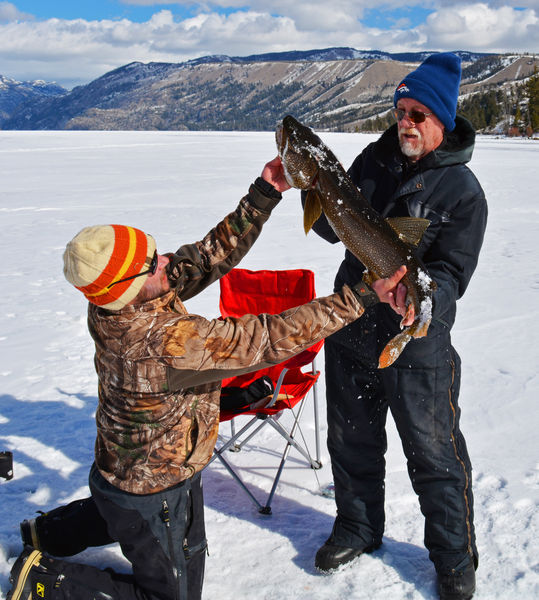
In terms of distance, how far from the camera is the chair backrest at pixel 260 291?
12.1ft

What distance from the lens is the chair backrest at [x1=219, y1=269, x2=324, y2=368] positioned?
3.70 metres

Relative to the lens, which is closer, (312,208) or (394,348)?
(394,348)

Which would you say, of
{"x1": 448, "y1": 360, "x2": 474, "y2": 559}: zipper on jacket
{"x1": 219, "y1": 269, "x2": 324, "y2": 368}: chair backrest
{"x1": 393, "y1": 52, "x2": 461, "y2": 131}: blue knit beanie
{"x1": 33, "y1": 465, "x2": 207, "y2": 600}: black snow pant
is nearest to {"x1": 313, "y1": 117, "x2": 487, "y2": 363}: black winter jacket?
{"x1": 393, "y1": 52, "x2": 461, "y2": 131}: blue knit beanie

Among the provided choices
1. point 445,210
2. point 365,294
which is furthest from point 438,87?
point 365,294

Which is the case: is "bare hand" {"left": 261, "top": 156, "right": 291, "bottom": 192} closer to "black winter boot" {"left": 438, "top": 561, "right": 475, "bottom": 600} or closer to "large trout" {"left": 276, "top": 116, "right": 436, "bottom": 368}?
"large trout" {"left": 276, "top": 116, "right": 436, "bottom": 368}

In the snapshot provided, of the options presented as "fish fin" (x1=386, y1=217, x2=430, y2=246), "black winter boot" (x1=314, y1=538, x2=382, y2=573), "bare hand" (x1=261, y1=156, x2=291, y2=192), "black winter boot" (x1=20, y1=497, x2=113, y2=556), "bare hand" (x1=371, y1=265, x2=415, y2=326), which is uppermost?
"bare hand" (x1=261, y1=156, x2=291, y2=192)

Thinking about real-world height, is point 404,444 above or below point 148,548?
above

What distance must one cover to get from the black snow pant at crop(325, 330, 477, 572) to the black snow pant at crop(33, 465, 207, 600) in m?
0.79

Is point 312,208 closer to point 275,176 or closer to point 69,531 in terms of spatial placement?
point 275,176

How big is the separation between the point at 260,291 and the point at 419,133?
5.90ft

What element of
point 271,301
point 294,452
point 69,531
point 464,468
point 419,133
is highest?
point 419,133

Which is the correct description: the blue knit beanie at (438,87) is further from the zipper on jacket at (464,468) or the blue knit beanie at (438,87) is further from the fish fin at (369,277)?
the zipper on jacket at (464,468)

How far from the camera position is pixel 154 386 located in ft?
6.46

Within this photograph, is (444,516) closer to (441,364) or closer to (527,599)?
(527,599)
